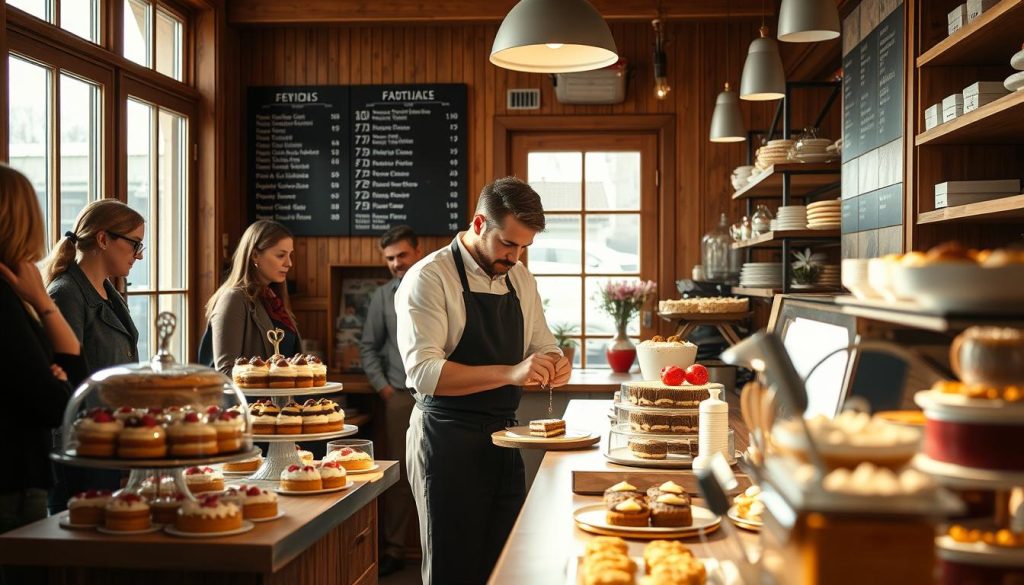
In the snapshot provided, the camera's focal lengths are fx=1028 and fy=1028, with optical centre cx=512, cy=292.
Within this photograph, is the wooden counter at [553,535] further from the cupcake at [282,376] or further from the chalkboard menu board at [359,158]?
the chalkboard menu board at [359,158]

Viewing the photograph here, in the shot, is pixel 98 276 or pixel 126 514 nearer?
pixel 126 514

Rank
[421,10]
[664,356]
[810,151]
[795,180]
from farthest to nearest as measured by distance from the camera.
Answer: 1. [421,10]
2. [795,180]
3. [810,151]
4. [664,356]

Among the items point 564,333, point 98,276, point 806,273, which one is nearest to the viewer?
point 98,276

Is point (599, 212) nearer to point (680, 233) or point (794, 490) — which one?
point (680, 233)

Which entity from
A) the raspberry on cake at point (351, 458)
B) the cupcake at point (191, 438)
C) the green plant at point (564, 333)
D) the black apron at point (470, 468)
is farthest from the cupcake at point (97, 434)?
the green plant at point (564, 333)

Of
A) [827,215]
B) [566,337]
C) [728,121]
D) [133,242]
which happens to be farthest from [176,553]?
[566,337]

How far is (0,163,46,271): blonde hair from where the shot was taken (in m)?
2.20

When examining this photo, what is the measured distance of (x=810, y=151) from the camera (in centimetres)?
436

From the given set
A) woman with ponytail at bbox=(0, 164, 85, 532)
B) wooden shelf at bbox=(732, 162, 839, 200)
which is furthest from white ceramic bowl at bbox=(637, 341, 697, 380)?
woman with ponytail at bbox=(0, 164, 85, 532)

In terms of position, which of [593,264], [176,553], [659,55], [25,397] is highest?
[659,55]

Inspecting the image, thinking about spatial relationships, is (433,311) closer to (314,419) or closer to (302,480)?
(314,419)

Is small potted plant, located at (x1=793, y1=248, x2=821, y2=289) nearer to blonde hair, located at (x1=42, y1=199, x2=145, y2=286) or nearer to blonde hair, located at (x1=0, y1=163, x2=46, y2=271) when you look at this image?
blonde hair, located at (x1=42, y1=199, x2=145, y2=286)

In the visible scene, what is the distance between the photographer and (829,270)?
4582 millimetres

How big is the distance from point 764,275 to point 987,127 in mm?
1845
